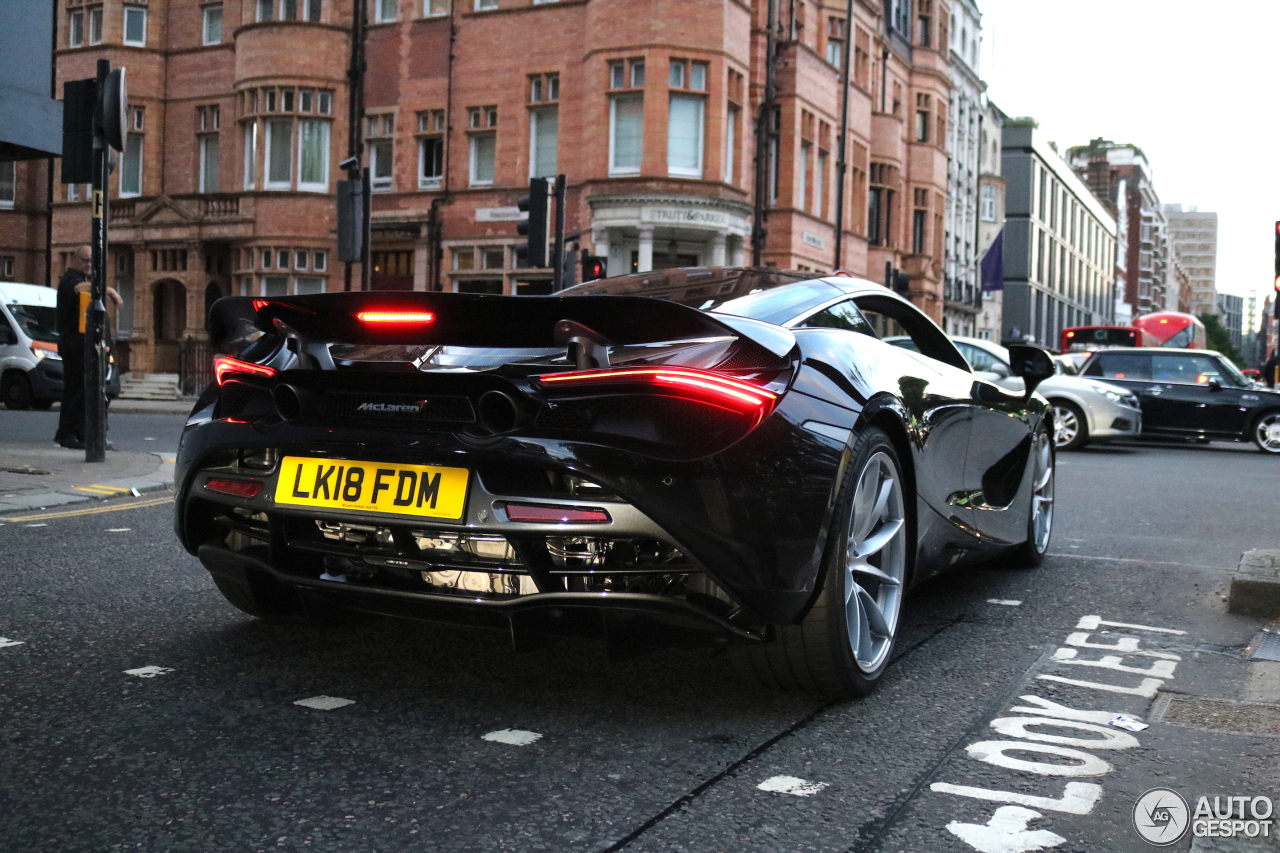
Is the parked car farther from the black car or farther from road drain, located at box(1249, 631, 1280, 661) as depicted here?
road drain, located at box(1249, 631, 1280, 661)

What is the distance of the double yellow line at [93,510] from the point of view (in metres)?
7.36

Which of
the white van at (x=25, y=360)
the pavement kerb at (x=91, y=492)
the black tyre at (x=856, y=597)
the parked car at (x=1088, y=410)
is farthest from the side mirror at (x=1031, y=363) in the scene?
the white van at (x=25, y=360)

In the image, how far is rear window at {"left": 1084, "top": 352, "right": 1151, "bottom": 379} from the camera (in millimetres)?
18750

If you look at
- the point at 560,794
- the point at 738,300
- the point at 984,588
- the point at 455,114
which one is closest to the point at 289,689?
the point at 560,794

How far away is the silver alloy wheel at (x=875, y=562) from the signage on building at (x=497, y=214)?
26595 millimetres

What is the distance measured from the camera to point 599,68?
2817 cm

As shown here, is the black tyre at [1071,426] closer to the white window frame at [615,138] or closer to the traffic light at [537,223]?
the traffic light at [537,223]

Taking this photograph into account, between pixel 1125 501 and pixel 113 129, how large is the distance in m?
8.66

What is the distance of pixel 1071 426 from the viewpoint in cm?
1686

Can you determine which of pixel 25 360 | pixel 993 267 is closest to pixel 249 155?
pixel 25 360

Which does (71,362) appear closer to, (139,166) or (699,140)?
(699,140)

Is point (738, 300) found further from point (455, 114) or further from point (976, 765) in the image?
point (455, 114)

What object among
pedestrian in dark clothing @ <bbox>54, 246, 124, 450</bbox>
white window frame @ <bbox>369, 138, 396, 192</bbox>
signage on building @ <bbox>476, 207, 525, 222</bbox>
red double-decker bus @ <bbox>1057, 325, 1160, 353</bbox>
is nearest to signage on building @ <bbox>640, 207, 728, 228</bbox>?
signage on building @ <bbox>476, 207, 525, 222</bbox>

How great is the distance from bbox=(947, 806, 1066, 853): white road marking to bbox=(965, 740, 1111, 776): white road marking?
338 mm
